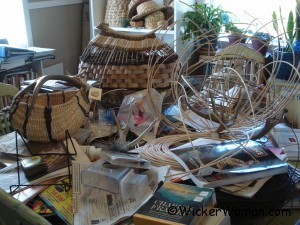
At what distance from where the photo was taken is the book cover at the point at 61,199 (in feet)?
2.48

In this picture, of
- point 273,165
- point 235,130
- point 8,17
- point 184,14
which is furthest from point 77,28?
point 273,165

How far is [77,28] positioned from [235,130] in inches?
94.8

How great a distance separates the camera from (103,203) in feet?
2.60

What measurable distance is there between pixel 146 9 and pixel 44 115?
62.6 inches

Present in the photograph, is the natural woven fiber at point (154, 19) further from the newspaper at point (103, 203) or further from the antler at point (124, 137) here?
the newspaper at point (103, 203)

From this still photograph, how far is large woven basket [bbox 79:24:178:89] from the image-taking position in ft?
4.20

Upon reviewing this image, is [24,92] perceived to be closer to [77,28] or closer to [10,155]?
[10,155]

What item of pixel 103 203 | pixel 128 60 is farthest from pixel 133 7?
pixel 103 203

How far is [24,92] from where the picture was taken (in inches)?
41.9

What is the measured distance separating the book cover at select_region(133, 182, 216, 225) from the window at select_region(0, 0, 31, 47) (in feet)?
7.39

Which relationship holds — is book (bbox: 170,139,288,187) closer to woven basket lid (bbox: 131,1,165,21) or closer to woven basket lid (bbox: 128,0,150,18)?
woven basket lid (bbox: 131,1,165,21)

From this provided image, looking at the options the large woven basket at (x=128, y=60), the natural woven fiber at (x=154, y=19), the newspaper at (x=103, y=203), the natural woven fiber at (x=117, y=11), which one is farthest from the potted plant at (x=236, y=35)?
the natural woven fiber at (x=117, y=11)

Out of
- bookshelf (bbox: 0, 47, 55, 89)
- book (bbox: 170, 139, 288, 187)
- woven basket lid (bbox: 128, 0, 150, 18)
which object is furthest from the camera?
woven basket lid (bbox: 128, 0, 150, 18)

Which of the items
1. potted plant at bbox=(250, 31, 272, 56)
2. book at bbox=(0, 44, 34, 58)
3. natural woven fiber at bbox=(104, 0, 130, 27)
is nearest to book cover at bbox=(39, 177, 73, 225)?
potted plant at bbox=(250, 31, 272, 56)
